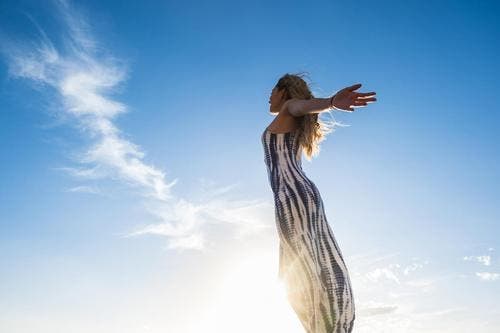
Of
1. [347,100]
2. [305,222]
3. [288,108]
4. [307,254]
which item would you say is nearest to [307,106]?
[288,108]

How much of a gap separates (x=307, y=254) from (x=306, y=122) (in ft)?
5.67

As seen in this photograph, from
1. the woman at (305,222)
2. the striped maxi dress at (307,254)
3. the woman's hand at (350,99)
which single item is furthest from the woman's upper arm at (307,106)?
the striped maxi dress at (307,254)

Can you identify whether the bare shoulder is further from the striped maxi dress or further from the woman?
the striped maxi dress

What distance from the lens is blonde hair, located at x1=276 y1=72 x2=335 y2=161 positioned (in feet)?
20.9

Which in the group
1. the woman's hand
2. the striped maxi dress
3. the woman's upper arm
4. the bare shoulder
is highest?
the bare shoulder

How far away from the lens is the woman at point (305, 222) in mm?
5324

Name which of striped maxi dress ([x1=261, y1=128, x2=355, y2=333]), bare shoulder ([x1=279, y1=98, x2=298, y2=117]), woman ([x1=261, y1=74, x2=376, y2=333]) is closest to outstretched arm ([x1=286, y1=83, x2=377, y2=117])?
woman ([x1=261, y1=74, x2=376, y2=333])

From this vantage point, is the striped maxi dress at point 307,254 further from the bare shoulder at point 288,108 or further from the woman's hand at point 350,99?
the woman's hand at point 350,99

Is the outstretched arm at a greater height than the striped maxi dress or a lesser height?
greater

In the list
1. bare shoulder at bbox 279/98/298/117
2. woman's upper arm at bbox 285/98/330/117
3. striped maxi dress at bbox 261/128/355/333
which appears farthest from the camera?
bare shoulder at bbox 279/98/298/117

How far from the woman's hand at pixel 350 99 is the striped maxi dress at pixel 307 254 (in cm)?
107

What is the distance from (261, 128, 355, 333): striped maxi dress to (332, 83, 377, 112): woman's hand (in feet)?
3.52

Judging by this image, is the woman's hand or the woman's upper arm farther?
the woman's upper arm

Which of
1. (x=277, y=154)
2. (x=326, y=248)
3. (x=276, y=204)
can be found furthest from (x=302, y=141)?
(x=326, y=248)
